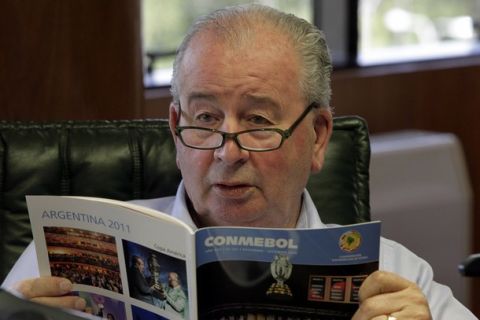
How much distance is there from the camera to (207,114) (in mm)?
1639

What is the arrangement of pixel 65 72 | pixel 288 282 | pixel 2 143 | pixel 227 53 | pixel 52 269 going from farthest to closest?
pixel 65 72, pixel 2 143, pixel 227 53, pixel 52 269, pixel 288 282

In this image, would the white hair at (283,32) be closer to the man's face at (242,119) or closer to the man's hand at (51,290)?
the man's face at (242,119)

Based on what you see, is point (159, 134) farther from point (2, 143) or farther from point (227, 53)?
point (227, 53)

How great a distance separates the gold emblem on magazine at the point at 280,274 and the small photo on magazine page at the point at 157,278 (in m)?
0.13

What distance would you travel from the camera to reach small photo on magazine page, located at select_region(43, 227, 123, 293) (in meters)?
1.41

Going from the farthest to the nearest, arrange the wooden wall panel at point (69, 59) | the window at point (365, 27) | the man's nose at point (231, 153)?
the window at point (365, 27) < the wooden wall panel at point (69, 59) < the man's nose at point (231, 153)

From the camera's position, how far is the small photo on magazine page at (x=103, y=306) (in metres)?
1.42

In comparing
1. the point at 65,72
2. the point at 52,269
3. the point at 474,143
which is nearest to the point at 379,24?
the point at 474,143

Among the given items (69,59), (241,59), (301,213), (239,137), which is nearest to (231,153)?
(239,137)

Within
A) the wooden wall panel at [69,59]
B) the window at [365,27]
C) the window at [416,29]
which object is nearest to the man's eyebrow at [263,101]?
the wooden wall panel at [69,59]

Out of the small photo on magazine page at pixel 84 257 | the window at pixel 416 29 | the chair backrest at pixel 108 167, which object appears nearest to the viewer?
the small photo on magazine page at pixel 84 257

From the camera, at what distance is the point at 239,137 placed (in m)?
1.61

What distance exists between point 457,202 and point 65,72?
1.73 metres

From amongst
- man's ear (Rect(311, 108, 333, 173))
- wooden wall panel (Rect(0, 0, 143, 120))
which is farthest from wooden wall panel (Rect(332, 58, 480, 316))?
man's ear (Rect(311, 108, 333, 173))
